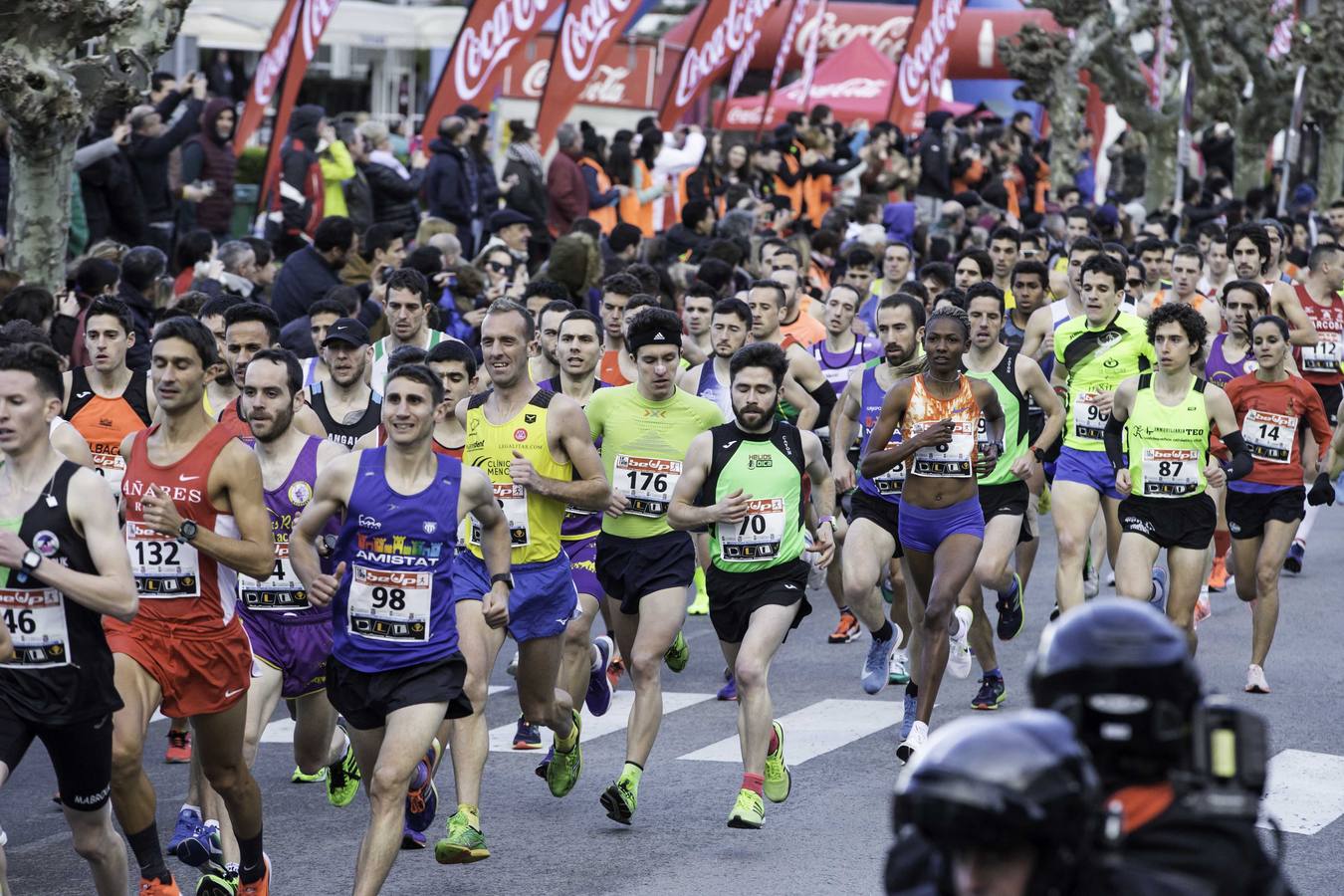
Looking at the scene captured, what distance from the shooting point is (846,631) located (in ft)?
41.2

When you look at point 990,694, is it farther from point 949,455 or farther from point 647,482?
point 647,482

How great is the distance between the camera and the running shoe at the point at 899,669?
11.3 meters

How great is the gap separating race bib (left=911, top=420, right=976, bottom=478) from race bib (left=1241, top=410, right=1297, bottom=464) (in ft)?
7.84

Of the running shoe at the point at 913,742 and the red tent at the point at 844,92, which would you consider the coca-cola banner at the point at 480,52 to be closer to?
the running shoe at the point at 913,742

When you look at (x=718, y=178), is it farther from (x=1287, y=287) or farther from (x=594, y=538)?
(x=594, y=538)

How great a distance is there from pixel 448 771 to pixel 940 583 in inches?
91.1

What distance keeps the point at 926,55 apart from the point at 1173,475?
18504 mm

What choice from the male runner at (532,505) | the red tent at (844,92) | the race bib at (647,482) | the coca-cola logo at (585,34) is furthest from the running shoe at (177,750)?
the red tent at (844,92)

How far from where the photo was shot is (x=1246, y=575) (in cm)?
1149

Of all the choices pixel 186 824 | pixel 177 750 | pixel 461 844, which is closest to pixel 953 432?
pixel 461 844

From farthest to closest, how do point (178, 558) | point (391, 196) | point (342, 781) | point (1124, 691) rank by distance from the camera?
point (391, 196), point (342, 781), point (178, 558), point (1124, 691)

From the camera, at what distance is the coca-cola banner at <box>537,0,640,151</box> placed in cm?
1916

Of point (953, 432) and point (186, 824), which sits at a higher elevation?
point (953, 432)

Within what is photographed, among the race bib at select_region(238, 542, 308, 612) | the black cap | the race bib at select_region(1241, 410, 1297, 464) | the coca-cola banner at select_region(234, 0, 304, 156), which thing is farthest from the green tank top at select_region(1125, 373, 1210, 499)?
the coca-cola banner at select_region(234, 0, 304, 156)
